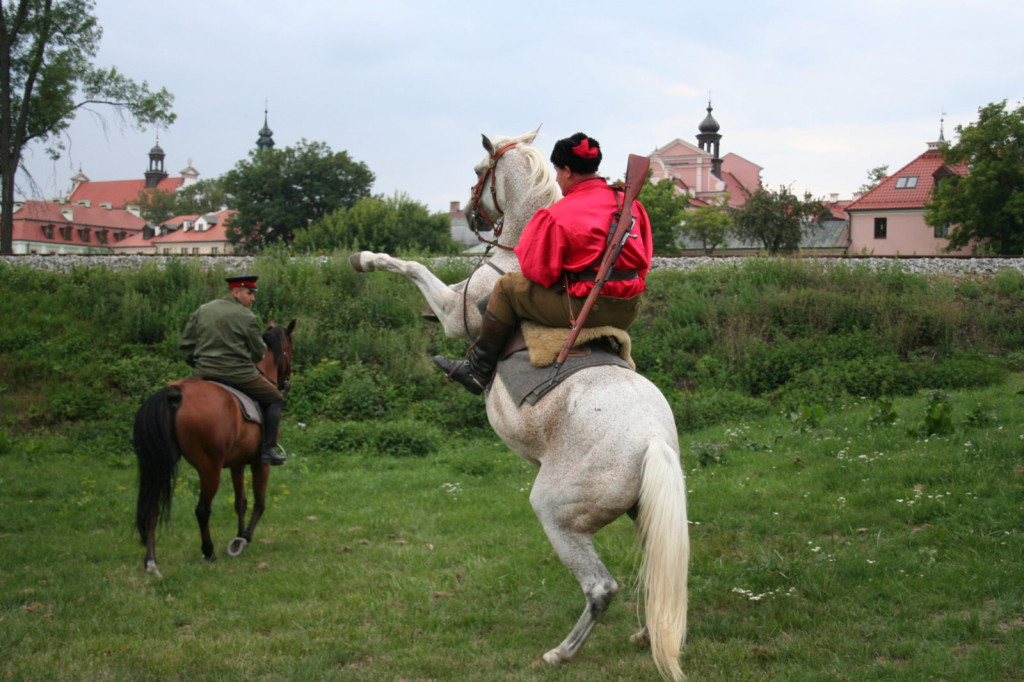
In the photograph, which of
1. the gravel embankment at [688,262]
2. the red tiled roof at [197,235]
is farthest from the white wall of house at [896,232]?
the red tiled roof at [197,235]

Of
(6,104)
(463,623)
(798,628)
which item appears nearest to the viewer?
(798,628)

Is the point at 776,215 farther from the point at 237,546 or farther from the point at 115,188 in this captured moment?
the point at 115,188

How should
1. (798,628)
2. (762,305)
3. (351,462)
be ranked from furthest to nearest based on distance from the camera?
(762,305), (351,462), (798,628)

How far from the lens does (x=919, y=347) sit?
1725cm

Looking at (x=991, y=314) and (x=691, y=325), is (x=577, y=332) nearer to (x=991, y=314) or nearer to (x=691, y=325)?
(x=691, y=325)

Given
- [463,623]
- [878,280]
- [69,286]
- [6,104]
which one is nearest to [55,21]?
[6,104]

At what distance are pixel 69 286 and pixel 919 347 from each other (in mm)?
18824

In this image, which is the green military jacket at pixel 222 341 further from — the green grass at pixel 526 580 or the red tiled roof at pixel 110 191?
the red tiled roof at pixel 110 191

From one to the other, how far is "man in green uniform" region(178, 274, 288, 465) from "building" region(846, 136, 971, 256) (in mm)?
48073

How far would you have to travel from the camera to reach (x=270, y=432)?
831cm

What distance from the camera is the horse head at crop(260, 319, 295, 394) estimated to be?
867 cm

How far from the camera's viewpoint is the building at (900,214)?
167 ft

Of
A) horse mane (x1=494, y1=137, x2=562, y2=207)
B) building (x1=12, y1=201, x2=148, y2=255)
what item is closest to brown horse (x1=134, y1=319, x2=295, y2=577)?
horse mane (x1=494, y1=137, x2=562, y2=207)

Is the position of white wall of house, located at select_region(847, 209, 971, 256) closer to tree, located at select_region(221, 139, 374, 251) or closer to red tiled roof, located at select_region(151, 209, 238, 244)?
tree, located at select_region(221, 139, 374, 251)
